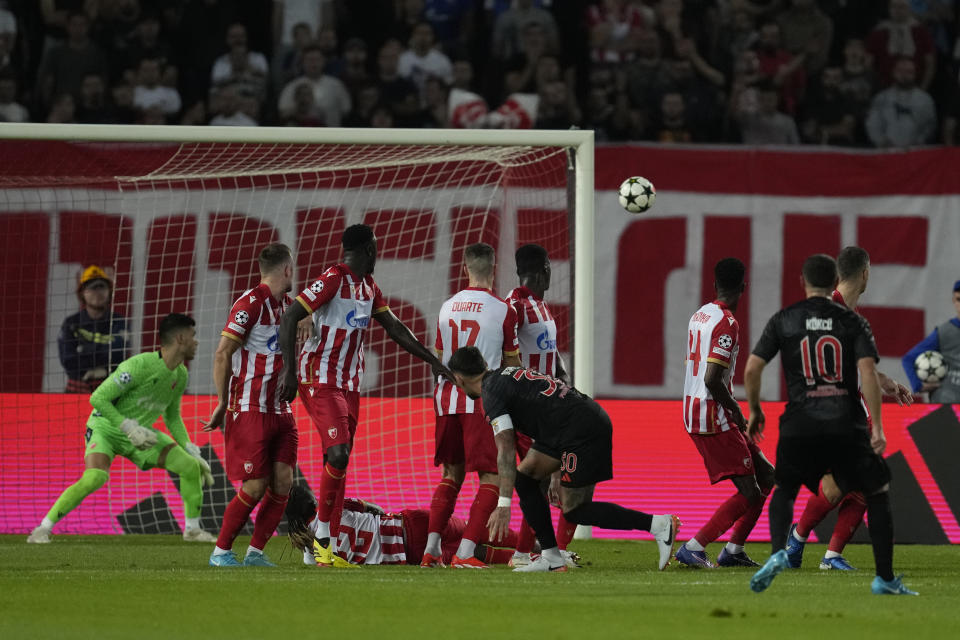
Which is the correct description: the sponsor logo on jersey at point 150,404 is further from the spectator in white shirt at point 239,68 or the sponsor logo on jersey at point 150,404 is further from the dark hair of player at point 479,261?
the spectator in white shirt at point 239,68

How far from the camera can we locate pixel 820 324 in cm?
797

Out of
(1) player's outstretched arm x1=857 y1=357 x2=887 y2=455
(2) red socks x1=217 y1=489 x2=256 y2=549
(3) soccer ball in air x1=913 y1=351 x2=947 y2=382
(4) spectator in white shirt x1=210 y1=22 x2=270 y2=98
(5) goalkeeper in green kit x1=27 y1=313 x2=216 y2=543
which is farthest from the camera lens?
(4) spectator in white shirt x1=210 y1=22 x2=270 y2=98

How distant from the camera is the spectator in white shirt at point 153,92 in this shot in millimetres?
16875

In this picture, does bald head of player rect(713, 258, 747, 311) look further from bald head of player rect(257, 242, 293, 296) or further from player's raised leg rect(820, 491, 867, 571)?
bald head of player rect(257, 242, 293, 296)

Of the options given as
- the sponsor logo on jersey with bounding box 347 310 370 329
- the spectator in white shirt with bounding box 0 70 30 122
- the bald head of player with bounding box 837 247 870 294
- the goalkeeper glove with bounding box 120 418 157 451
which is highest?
the spectator in white shirt with bounding box 0 70 30 122

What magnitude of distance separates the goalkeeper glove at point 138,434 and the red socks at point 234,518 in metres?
2.50

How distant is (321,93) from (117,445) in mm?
5965

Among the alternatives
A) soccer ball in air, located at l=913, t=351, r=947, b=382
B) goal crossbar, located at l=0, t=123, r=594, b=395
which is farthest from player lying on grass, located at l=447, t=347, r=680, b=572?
soccer ball in air, located at l=913, t=351, r=947, b=382

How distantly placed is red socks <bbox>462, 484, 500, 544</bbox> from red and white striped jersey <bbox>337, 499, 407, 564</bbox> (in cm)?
64

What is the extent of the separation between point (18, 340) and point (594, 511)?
7.17 m

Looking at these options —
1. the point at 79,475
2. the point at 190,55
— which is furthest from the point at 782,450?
the point at 190,55

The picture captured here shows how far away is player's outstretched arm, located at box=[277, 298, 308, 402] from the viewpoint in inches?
367

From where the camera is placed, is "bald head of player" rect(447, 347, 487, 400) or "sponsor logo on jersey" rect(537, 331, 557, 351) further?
"sponsor logo on jersey" rect(537, 331, 557, 351)

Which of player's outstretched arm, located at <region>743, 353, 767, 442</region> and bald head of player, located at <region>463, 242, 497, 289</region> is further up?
bald head of player, located at <region>463, 242, 497, 289</region>
